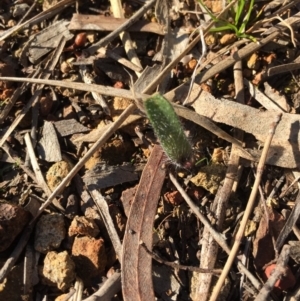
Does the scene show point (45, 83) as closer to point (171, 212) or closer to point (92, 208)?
point (92, 208)

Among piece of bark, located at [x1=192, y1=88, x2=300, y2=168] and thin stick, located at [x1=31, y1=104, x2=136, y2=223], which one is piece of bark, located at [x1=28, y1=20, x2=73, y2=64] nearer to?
thin stick, located at [x1=31, y1=104, x2=136, y2=223]

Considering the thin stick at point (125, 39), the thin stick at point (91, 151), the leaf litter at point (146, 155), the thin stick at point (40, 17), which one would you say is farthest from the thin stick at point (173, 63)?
the thin stick at point (40, 17)

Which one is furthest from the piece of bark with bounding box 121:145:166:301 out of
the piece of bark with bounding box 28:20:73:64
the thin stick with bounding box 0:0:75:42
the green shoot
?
the thin stick with bounding box 0:0:75:42

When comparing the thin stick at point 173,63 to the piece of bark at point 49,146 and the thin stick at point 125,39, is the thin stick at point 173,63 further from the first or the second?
the piece of bark at point 49,146

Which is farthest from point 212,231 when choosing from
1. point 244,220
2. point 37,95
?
point 37,95

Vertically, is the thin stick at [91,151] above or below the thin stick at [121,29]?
below

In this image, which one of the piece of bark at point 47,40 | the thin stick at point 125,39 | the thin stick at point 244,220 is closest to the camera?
the thin stick at point 244,220

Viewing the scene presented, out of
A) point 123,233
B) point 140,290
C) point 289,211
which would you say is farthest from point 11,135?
point 289,211
